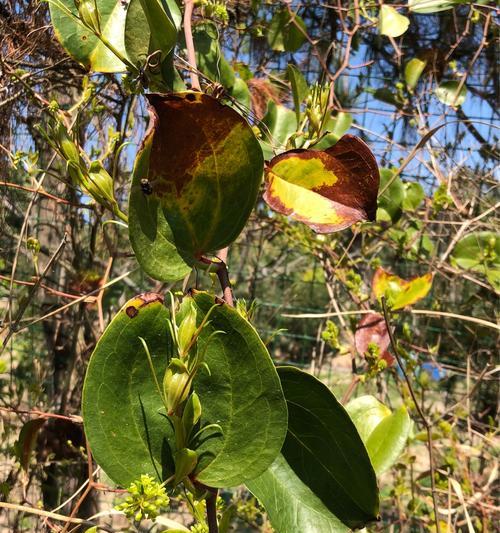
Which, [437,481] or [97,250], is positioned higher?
[97,250]

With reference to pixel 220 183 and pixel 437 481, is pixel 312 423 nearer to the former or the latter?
pixel 220 183

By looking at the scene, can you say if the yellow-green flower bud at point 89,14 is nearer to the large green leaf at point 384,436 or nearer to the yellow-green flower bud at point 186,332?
the yellow-green flower bud at point 186,332

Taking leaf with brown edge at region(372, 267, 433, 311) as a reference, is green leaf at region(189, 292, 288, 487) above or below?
below

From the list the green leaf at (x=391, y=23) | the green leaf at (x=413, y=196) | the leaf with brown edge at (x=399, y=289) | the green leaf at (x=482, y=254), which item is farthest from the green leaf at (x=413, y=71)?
the leaf with brown edge at (x=399, y=289)

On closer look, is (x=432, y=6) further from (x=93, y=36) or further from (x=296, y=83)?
(x=93, y=36)

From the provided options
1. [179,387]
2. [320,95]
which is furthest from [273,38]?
[179,387]

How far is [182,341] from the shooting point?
0.28 metres

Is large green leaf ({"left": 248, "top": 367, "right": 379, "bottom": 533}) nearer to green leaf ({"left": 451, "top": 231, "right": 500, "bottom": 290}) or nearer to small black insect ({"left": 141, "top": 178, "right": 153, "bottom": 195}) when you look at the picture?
small black insect ({"left": 141, "top": 178, "right": 153, "bottom": 195})

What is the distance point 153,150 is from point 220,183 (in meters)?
0.04

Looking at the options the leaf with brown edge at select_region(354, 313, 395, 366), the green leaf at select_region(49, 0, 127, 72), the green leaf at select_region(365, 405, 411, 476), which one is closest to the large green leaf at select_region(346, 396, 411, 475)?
the green leaf at select_region(365, 405, 411, 476)

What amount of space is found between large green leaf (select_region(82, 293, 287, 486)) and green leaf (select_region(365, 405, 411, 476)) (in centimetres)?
20

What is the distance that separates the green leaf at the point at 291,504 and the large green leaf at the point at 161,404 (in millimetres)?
37

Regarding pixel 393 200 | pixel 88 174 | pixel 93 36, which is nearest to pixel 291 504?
pixel 88 174

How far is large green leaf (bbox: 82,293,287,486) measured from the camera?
0.28 meters
